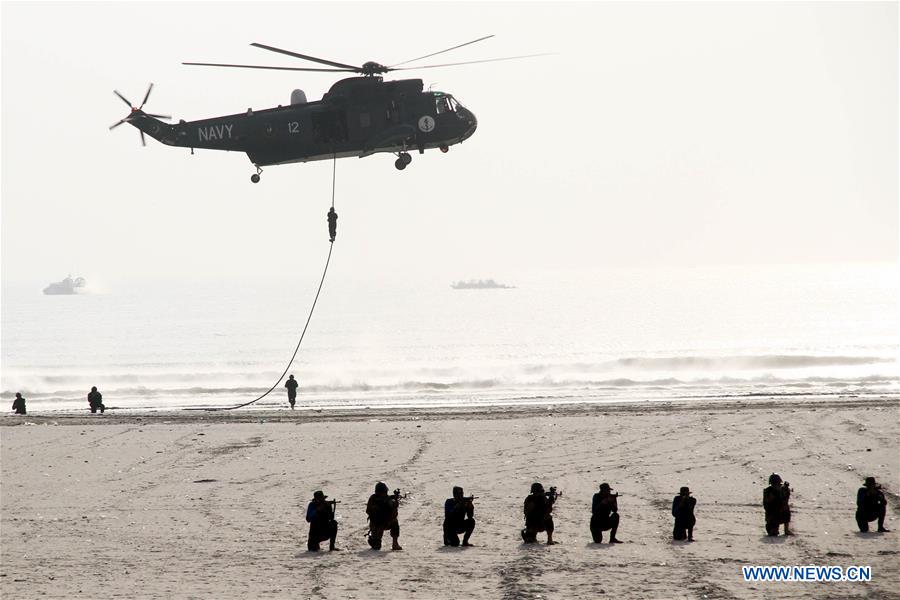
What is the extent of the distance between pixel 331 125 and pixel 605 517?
10.4 m

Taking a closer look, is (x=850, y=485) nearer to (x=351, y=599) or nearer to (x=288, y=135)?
(x=351, y=599)

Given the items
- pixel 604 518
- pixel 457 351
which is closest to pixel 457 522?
pixel 604 518

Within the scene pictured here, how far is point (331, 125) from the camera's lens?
824 inches

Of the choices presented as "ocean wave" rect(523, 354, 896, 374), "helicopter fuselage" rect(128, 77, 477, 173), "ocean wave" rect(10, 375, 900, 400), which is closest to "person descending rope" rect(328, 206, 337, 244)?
"helicopter fuselage" rect(128, 77, 477, 173)

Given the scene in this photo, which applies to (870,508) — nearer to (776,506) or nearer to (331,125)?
(776,506)

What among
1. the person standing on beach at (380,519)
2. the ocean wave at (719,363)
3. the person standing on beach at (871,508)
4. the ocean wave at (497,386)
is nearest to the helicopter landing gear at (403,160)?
the person standing on beach at (380,519)

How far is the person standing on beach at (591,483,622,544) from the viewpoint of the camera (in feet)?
49.7

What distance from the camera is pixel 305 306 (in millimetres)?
168125

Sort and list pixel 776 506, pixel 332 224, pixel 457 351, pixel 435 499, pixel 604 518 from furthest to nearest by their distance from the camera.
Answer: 1. pixel 457 351
2. pixel 332 224
3. pixel 435 499
4. pixel 776 506
5. pixel 604 518

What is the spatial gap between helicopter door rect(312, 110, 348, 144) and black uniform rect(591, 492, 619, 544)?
985 centimetres

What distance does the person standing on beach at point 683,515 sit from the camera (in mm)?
15102

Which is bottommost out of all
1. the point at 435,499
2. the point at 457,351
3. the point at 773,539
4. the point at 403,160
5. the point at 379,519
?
the point at 773,539

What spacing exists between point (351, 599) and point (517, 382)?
42.9m

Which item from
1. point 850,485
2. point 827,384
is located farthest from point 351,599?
point 827,384
